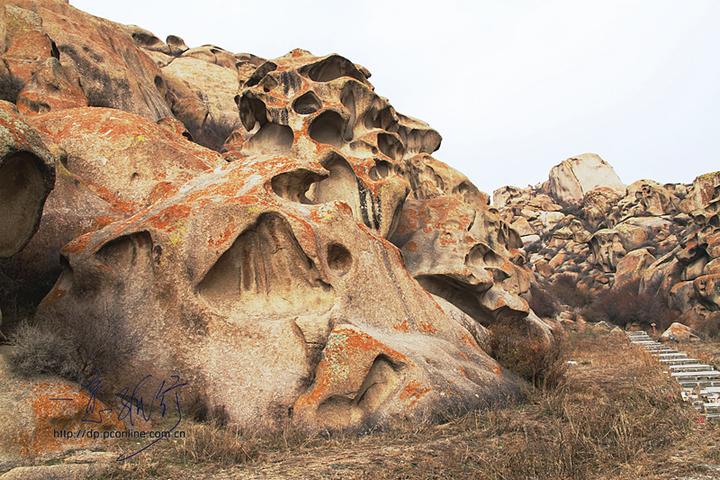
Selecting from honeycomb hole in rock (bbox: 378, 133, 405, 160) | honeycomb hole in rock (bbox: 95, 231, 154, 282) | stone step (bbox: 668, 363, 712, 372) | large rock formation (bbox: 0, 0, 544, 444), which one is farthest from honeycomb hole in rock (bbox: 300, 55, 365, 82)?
stone step (bbox: 668, 363, 712, 372)

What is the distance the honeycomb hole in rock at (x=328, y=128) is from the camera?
14.7 meters

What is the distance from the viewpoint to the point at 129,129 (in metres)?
11.4

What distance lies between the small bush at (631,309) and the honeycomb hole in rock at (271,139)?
2421 cm

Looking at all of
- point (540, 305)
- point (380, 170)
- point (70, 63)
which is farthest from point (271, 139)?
point (540, 305)

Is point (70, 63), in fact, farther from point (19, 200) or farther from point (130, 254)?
point (19, 200)

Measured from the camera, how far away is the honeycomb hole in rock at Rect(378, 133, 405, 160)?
1630cm

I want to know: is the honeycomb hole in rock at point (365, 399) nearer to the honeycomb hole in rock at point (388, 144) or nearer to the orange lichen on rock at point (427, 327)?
the orange lichen on rock at point (427, 327)

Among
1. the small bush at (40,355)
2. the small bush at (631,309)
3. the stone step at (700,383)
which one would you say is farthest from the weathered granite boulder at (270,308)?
the small bush at (631,309)

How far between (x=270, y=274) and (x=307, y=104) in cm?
799

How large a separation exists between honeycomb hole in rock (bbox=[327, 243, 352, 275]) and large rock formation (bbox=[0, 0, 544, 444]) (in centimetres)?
2

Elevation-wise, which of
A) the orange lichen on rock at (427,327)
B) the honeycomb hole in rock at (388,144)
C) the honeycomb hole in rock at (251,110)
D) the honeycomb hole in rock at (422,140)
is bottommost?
the orange lichen on rock at (427,327)

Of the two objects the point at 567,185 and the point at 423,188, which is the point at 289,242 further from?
the point at 567,185

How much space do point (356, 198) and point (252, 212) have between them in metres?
5.62

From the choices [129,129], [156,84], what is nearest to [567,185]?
[156,84]
